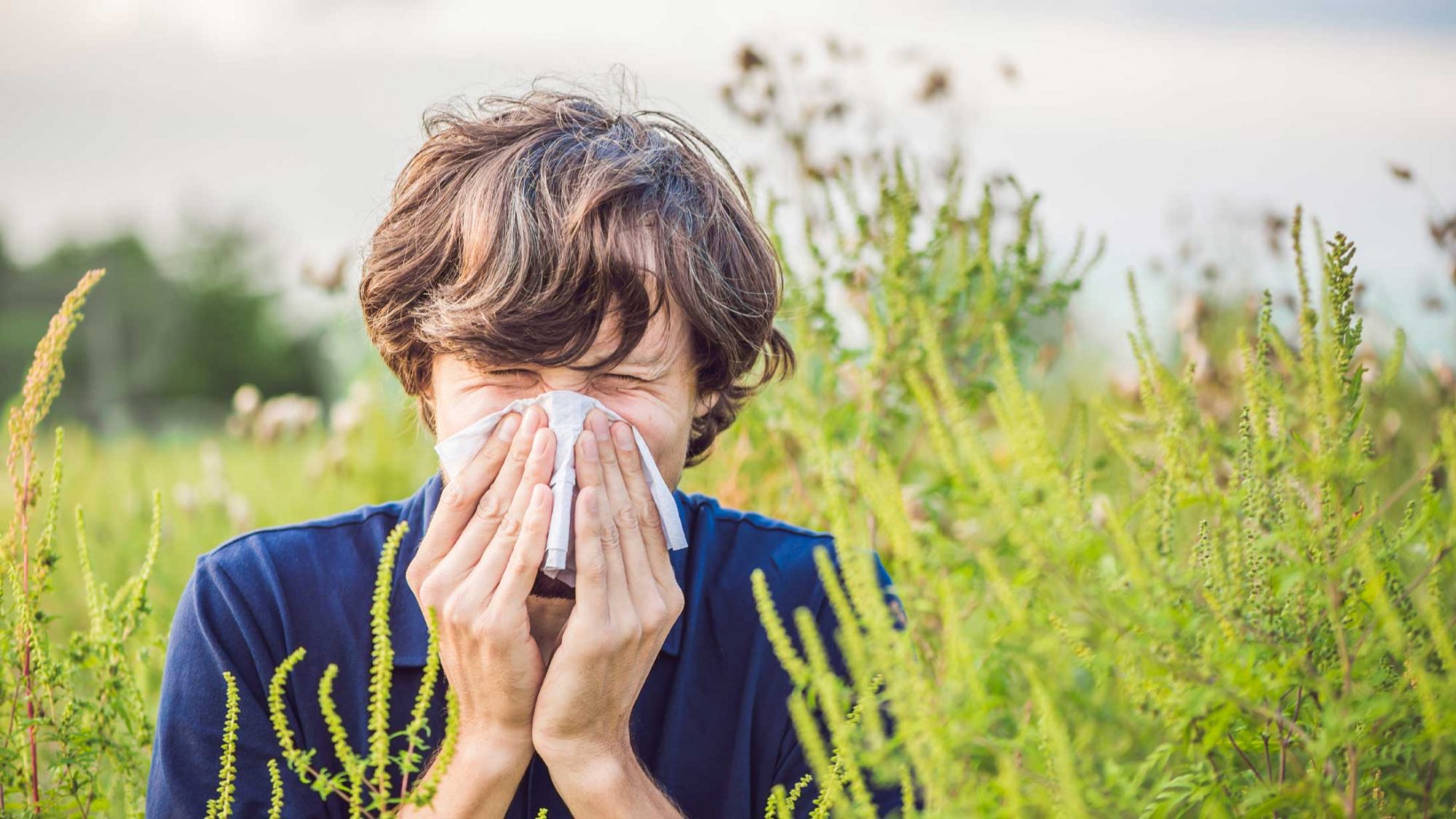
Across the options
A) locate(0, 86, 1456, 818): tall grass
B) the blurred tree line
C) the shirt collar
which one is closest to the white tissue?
the shirt collar

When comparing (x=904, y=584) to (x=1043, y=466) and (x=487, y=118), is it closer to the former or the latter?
Answer: (x=1043, y=466)

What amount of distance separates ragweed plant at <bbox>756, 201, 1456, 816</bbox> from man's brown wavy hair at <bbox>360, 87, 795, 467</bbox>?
900 mm

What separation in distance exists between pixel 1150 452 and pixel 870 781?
5.85 feet

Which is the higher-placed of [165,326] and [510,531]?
[165,326]

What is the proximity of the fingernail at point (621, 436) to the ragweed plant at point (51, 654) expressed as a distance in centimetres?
71

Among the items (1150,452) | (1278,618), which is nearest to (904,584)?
(1278,618)

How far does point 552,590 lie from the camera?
2.05 metres

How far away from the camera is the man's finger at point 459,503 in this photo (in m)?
1.90

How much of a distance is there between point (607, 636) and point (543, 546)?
0.59 ft

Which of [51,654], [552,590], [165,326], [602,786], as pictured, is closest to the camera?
[51,654]

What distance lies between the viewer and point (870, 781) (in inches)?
77.5

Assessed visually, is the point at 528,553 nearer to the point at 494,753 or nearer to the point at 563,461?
the point at 563,461

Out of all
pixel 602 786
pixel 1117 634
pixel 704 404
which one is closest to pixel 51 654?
pixel 602 786

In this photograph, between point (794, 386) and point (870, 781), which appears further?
point (794, 386)
